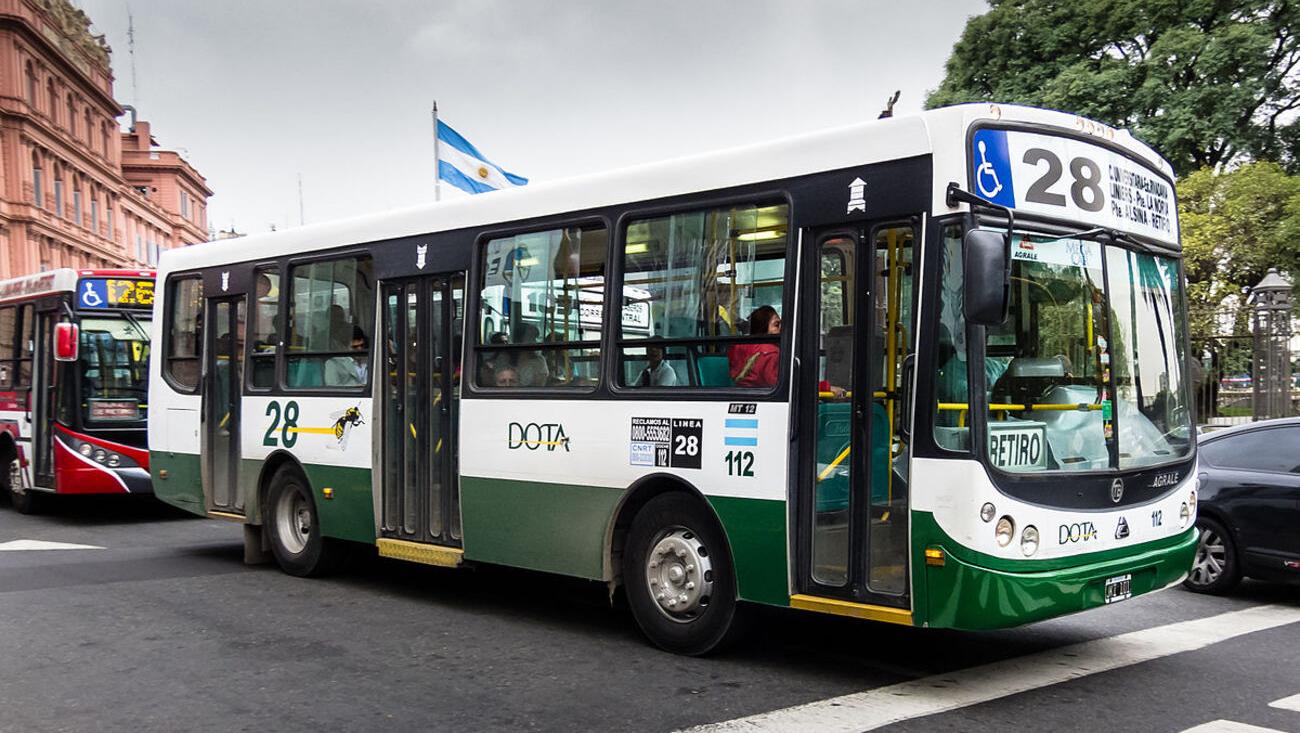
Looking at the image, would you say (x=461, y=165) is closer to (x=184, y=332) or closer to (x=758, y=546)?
(x=184, y=332)

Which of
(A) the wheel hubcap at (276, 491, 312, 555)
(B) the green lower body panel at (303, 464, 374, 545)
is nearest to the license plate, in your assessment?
(B) the green lower body panel at (303, 464, 374, 545)

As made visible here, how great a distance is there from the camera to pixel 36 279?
49.0 ft

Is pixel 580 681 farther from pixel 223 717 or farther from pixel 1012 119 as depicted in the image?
pixel 1012 119

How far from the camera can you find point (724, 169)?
22.8ft

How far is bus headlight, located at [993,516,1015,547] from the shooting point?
5715 mm

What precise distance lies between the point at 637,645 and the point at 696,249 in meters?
2.51

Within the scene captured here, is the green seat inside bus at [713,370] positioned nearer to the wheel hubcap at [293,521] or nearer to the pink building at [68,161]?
the wheel hubcap at [293,521]

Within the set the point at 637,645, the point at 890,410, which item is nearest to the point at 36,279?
the point at 637,645

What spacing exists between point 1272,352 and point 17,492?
17967mm

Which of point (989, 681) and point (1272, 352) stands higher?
point (1272, 352)

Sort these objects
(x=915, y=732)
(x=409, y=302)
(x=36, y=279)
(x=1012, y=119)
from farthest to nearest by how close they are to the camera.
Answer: (x=36, y=279), (x=409, y=302), (x=1012, y=119), (x=915, y=732)

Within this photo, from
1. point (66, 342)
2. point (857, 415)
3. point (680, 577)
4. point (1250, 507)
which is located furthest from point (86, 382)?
point (1250, 507)

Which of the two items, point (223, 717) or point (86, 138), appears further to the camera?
point (86, 138)

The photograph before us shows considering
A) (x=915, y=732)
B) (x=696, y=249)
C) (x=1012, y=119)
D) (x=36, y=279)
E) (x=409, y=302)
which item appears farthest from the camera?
(x=36, y=279)
